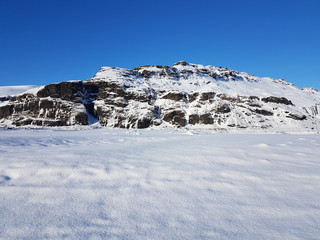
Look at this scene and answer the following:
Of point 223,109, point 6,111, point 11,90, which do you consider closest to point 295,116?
point 223,109

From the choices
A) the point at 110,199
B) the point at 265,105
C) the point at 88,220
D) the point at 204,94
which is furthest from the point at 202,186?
the point at 265,105

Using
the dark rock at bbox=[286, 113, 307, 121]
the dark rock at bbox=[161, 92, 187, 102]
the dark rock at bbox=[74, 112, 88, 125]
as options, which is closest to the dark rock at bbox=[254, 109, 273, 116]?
the dark rock at bbox=[286, 113, 307, 121]

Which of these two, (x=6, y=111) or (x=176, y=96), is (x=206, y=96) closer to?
(x=176, y=96)

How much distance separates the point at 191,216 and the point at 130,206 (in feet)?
2.23

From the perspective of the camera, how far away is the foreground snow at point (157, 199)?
1599 millimetres

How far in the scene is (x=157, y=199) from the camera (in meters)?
2.19

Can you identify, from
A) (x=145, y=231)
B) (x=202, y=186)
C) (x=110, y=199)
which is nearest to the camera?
(x=145, y=231)

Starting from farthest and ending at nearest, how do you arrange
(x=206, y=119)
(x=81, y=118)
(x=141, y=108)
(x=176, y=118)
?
1. (x=141, y=108)
2. (x=176, y=118)
3. (x=81, y=118)
4. (x=206, y=119)

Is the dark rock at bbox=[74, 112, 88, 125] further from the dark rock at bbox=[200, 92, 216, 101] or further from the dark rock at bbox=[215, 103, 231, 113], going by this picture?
the dark rock at bbox=[215, 103, 231, 113]

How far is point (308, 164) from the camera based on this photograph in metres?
3.63

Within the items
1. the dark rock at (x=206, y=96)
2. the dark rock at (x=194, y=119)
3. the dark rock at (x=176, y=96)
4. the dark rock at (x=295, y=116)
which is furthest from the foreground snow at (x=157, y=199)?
the dark rock at (x=295, y=116)

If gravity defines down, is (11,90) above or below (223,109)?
above

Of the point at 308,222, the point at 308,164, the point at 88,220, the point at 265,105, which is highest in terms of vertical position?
the point at 265,105

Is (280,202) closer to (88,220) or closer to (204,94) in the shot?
(88,220)
